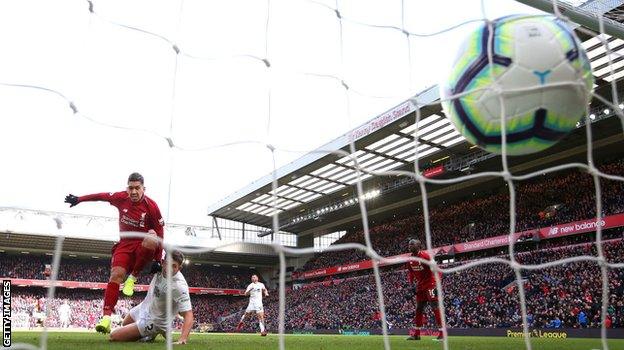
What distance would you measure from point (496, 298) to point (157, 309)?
1531cm

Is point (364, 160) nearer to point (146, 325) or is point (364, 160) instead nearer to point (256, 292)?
point (256, 292)

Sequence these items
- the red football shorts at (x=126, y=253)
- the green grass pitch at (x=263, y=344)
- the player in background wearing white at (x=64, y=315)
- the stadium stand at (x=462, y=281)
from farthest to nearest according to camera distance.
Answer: the player in background wearing white at (x=64, y=315)
the stadium stand at (x=462, y=281)
the red football shorts at (x=126, y=253)
the green grass pitch at (x=263, y=344)

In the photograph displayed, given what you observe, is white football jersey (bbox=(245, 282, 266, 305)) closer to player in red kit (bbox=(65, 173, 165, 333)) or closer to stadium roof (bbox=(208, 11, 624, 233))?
stadium roof (bbox=(208, 11, 624, 233))

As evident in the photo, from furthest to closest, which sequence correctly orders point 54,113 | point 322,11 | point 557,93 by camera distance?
point 322,11 < point 54,113 < point 557,93

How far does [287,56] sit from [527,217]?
63.1 ft

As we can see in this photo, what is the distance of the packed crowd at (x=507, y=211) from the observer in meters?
20.2

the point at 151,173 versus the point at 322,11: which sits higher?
the point at 322,11

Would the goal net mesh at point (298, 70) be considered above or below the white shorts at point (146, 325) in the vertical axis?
above

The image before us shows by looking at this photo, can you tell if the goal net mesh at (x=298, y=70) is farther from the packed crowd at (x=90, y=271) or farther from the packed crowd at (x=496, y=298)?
the packed crowd at (x=90, y=271)

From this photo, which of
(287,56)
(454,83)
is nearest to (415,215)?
(287,56)

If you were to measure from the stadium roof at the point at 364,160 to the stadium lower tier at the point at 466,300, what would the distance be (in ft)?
14.6

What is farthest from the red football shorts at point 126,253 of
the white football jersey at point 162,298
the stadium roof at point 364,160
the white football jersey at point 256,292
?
the stadium roof at point 364,160

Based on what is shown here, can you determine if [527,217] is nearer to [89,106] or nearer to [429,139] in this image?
[429,139]

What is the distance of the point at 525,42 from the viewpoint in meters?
3.41
